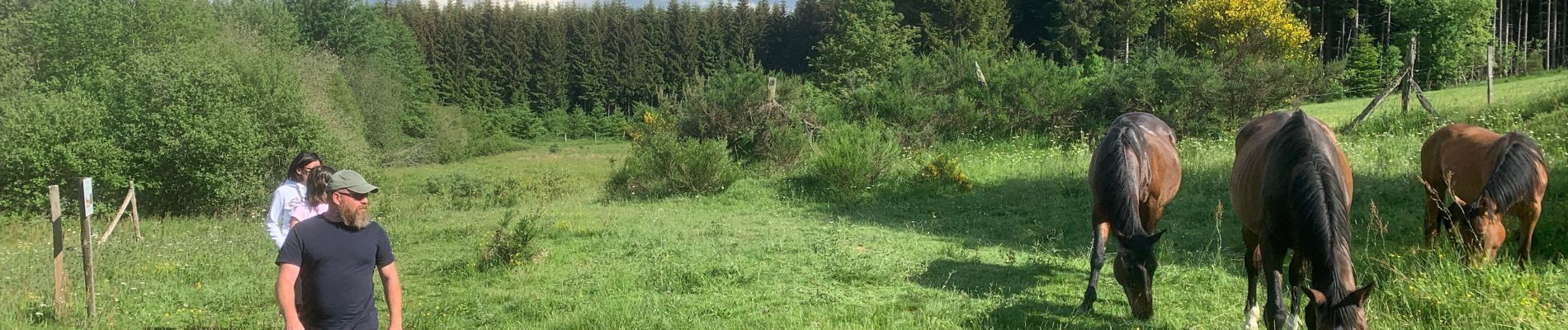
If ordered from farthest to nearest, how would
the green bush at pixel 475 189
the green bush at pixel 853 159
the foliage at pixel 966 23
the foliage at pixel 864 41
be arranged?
1. the foliage at pixel 966 23
2. the foliage at pixel 864 41
3. the green bush at pixel 475 189
4. the green bush at pixel 853 159

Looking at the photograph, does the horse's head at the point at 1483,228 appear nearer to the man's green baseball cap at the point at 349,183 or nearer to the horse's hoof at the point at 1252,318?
Result: the horse's hoof at the point at 1252,318

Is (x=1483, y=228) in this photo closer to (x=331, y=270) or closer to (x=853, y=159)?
(x=331, y=270)

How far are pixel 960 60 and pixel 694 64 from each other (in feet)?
131

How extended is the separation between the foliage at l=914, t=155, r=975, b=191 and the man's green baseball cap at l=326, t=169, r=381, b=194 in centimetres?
968

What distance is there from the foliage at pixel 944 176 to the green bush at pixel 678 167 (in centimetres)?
352

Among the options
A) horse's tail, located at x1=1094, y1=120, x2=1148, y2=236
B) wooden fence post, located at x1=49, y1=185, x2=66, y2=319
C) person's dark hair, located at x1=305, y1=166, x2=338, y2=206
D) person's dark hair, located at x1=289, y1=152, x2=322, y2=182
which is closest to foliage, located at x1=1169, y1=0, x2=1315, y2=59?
horse's tail, located at x1=1094, y1=120, x2=1148, y2=236

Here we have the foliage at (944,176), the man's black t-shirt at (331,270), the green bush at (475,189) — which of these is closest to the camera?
the man's black t-shirt at (331,270)

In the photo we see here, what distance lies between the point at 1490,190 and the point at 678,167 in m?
11.0

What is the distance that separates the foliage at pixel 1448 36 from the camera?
30656mm

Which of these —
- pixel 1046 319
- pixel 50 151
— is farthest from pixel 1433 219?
pixel 50 151

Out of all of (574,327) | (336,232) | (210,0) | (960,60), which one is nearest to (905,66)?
(960,60)

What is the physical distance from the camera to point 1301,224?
152 inches

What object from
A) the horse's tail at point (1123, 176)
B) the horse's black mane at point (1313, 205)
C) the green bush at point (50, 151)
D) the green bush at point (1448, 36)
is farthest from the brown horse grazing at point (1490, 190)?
the green bush at point (1448, 36)

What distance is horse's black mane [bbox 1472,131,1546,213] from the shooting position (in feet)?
16.9
